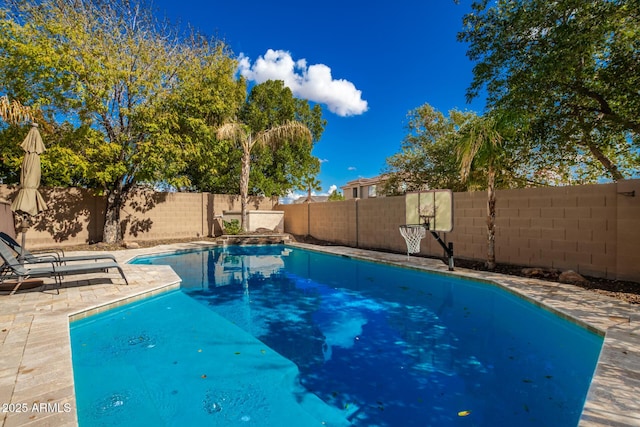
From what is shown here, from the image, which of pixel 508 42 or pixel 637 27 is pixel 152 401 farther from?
pixel 637 27

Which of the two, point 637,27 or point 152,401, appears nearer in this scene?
point 152,401

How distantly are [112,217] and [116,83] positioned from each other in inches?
208

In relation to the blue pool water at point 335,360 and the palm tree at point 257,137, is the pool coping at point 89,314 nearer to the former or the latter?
the blue pool water at point 335,360

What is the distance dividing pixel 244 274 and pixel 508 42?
8798mm

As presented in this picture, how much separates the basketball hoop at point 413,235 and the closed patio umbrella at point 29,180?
9.09 m

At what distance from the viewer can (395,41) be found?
13.8m

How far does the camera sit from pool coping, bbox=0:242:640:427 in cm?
243

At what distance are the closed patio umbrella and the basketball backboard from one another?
31.1ft

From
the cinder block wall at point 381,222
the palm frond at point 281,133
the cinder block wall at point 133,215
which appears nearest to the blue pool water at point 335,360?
the cinder block wall at point 381,222

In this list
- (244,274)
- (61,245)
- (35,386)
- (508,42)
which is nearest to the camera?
(35,386)

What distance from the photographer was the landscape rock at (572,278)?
20.4 feet

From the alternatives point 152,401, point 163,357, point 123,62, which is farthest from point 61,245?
point 152,401

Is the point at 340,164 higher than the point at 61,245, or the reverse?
the point at 340,164

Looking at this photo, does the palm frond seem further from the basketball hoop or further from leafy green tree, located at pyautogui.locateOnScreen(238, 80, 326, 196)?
the basketball hoop
